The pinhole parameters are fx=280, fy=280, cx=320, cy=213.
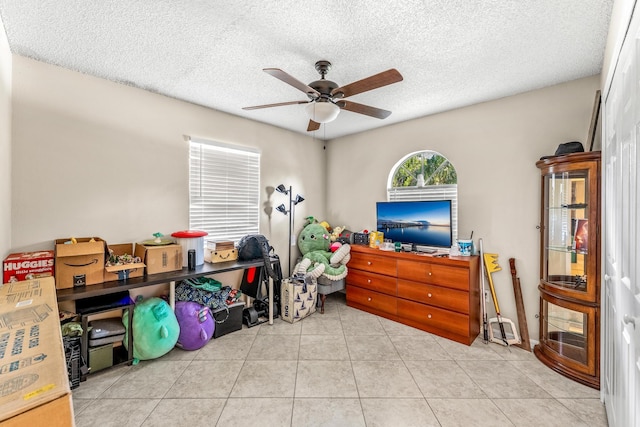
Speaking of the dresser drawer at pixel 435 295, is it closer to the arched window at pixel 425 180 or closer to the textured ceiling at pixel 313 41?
the arched window at pixel 425 180

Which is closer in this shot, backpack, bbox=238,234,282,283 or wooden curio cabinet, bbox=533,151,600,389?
wooden curio cabinet, bbox=533,151,600,389

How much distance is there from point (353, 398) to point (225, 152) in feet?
9.99

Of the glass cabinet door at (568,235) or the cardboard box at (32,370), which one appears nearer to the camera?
the cardboard box at (32,370)

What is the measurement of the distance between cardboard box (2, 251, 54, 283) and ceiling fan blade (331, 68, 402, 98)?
8.68 feet

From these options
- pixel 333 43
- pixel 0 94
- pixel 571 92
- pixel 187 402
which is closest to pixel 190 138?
pixel 0 94

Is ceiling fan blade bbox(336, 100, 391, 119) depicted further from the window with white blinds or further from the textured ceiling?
the window with white blinds

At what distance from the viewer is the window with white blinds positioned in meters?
3.37

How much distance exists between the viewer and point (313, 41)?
204 cm

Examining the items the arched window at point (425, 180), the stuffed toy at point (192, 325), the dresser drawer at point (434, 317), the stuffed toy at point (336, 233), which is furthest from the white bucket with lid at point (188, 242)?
the arched window at point (425, 180)

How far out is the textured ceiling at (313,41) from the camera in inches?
68.4

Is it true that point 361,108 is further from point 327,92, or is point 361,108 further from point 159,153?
point 159,153

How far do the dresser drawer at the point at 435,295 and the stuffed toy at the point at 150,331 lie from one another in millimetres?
2503

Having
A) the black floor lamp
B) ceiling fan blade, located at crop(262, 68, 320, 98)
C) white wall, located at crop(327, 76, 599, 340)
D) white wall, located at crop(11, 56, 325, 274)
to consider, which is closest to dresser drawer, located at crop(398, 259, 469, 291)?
white wall, located at crop(327, 76, 599, 340)

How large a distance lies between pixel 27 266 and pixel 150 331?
104 centimetres
